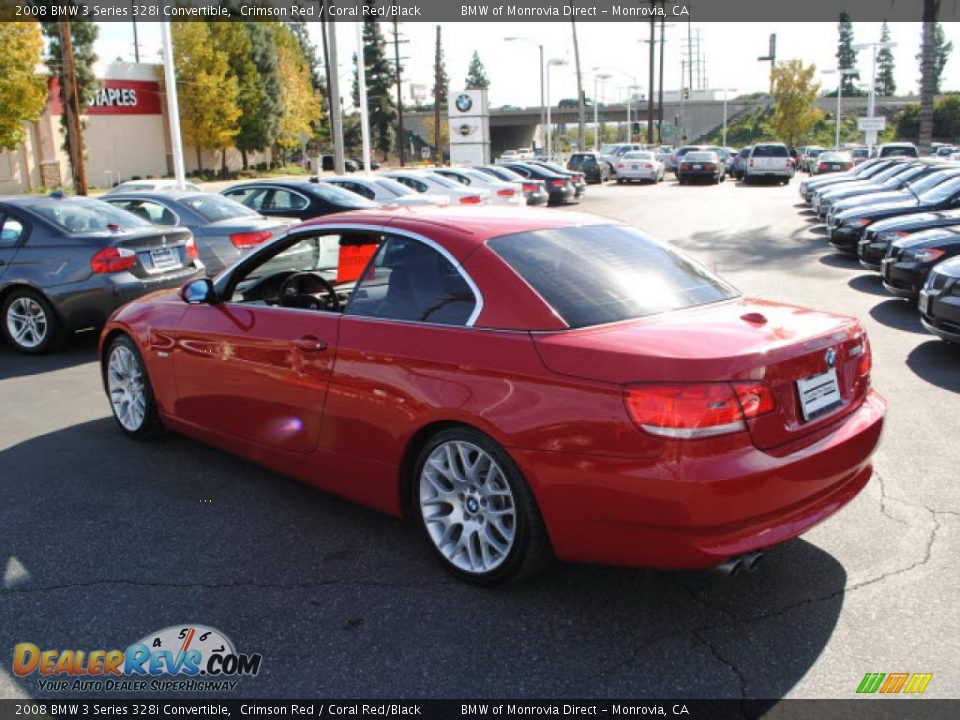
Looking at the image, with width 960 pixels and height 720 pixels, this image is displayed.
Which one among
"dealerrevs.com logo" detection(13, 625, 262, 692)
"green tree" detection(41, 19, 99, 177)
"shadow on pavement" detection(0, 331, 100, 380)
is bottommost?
"dealerrevs.com logo" detection(13, 625, 262, 692)

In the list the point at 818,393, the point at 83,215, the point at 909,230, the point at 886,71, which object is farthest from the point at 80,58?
the point at 886,71

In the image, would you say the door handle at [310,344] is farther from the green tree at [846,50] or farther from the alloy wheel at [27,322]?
the green tree at [846,50]

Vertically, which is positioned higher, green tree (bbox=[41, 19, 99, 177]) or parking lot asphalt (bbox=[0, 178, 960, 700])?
green tree (bbox=[41, 19, 99, 177])

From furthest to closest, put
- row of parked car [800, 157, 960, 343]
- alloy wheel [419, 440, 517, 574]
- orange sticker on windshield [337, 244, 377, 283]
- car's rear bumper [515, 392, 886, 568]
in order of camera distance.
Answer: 1. row of parked car [800, 157, 960, 343]
2. orange sticker on windshield [337, 244, 377, 283]
3. alloy wheel [419, 440, 517, 574]
4. car's rear bumper [515, 392, 886, 568]

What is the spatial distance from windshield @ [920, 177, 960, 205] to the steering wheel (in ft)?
38.2

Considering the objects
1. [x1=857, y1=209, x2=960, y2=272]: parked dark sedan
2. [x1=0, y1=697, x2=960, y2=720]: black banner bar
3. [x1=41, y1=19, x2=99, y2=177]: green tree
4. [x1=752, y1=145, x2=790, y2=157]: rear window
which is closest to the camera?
[x1=0, y1=697, x2=960, y2=720]: black banner bar

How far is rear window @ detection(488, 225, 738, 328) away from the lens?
12.3ft

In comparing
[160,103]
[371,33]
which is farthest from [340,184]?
[371,33]

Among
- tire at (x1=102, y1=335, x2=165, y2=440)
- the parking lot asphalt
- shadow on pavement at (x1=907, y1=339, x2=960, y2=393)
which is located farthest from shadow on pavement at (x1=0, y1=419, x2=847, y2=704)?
shadow on pavement at (x1=907, y1=339, x2=960, y2=393)

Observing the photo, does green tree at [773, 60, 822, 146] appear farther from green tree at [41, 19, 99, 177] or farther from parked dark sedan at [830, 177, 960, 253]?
parked dark sedan at [830, 177, 960, 253]

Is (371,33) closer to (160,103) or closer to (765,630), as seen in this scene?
(160,103)

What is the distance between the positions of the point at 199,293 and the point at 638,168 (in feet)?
133

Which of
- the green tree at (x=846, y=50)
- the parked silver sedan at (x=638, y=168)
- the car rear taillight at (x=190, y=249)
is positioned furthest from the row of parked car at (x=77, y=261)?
the green tree at (x=846, y=50)

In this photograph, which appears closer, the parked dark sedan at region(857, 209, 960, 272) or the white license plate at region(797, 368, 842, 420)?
the white license plate at region(797, 368, 842, 420)
